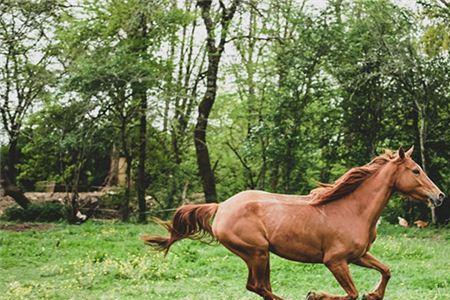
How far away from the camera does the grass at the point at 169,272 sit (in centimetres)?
983

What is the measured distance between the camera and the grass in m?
9.83

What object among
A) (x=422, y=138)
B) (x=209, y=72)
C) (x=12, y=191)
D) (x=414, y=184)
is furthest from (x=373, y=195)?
(x=12, y=191)

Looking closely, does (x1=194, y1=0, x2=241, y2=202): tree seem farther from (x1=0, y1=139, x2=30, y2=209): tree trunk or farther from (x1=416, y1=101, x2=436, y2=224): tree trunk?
(x1=416, y1=101, x2=436, y2=224): tree trunk

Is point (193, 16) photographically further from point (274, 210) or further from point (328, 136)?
point (274, 210)

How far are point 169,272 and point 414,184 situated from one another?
6069 mm

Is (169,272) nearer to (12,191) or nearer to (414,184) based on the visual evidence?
(414,184)

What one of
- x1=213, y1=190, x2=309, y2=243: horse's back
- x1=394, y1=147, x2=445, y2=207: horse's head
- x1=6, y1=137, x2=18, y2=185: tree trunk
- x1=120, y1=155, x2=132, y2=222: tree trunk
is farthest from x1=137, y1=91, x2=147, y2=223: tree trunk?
x1=394, y1=147, x2=445, y2=207: horse's head

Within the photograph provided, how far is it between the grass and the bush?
23.2 feet

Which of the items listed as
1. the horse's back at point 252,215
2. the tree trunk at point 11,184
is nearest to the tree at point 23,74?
the tree trunk at point 11,184

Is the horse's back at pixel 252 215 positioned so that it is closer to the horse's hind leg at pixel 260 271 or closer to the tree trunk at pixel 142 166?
the horse's hind leg at pixel 260 271

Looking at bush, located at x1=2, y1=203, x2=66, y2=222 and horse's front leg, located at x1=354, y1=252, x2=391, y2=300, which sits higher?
horse's front leg, located at x1=354, y1=252, x2=391, y2=300

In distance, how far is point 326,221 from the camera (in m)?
6.75

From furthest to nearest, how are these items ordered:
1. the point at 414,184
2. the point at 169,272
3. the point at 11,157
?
the point at 11,157 → the point at 169,272 → the point at 414,184

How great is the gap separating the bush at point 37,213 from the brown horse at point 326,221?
18.0 meters
